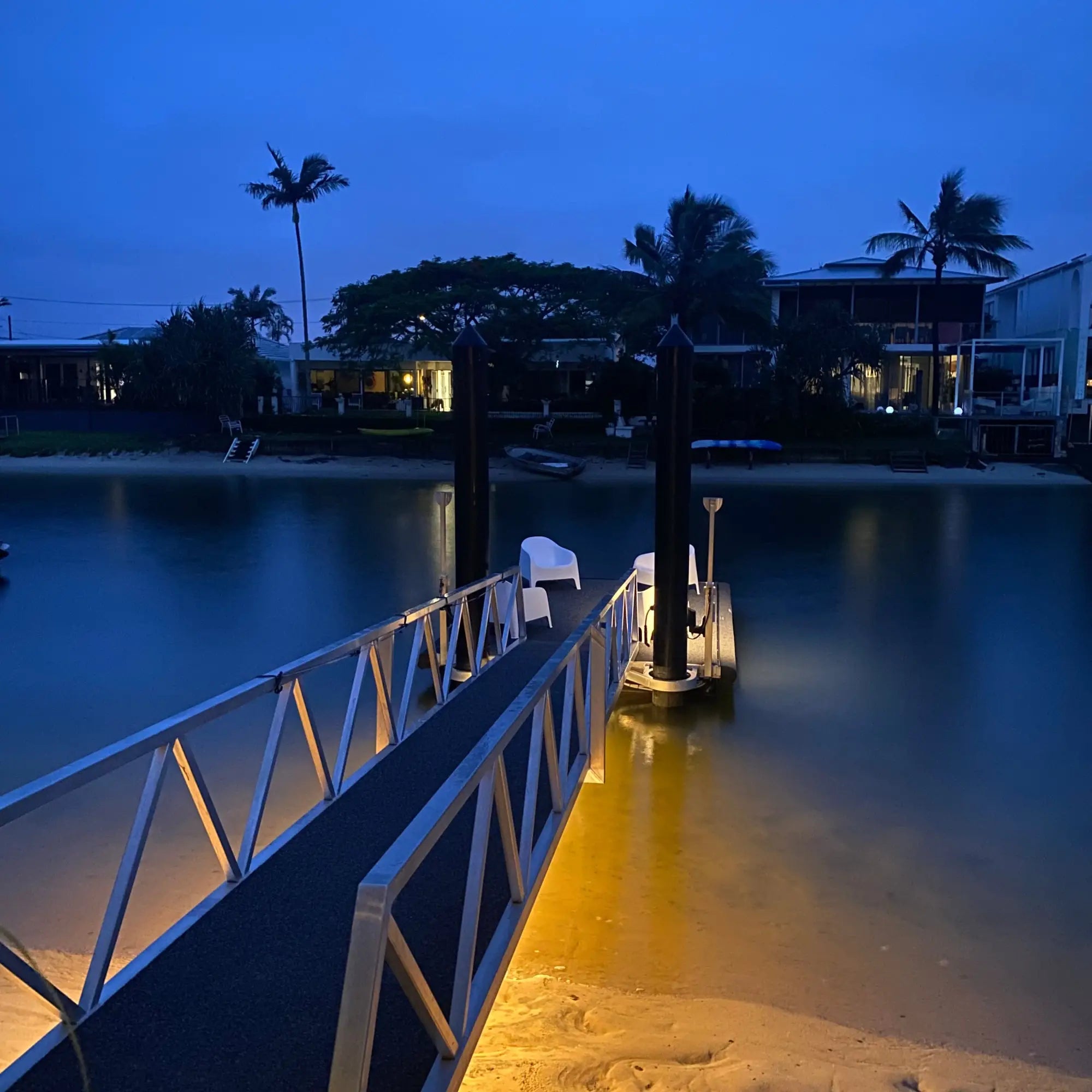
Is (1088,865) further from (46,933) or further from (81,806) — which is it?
(81,806)

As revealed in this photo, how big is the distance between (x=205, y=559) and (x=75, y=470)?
20089mm

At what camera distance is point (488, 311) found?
3878cm

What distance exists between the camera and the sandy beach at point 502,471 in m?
31.3

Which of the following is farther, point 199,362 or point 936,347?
point 199,362

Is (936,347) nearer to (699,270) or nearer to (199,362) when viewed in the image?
(699,270)

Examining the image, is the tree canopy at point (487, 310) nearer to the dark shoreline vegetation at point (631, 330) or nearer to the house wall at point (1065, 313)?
the dark shoreline vegetation at point (631, 330)

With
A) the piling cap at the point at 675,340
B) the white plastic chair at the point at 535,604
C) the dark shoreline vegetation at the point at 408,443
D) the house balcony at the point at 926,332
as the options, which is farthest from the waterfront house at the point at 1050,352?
the piling cap at the point at 675,340

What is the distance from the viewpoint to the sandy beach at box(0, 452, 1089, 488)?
31.3 meters

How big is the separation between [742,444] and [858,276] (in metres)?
11.3

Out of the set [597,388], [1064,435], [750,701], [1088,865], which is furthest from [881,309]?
[1088,865]

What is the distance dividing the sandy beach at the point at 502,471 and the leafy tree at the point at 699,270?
16.7 feet

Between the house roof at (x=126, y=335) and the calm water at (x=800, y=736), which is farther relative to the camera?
the house roof at (x=126, y=335)

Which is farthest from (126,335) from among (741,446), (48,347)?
(741,446)

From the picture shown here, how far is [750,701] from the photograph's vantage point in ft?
31.9
